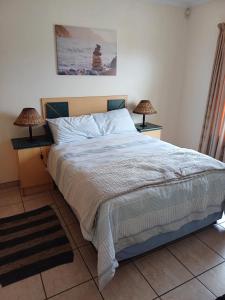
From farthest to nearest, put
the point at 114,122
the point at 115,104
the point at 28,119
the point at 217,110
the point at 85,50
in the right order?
1. the point at 115,104
2. the point at 217,110
3. the point at 114,122
4. the point at 85,50
5. the point at 28,119

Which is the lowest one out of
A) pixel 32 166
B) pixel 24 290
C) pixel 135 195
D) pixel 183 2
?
pixel 24 290

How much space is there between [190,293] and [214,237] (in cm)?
68

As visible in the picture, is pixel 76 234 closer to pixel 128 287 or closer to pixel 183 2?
pixel 128 287

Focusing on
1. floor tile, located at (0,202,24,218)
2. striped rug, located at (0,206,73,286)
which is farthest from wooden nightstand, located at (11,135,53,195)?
striped rug, located at (0,206,73,286)

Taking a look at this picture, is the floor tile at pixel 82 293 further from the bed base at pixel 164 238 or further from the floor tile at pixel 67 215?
the floor tile at pixel 67 215

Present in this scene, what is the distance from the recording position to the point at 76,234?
6.86 ft

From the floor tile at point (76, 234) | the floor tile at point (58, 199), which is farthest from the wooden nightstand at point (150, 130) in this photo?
the floor tile at point (76, 234)

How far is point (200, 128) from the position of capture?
3648 millimetres

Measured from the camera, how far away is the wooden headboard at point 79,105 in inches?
114

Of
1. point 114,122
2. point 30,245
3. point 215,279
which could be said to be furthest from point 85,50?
point 215,279

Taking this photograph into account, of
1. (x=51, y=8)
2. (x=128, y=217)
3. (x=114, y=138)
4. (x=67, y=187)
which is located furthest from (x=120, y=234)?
(x=51, y=8)

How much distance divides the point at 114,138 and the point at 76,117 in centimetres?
58

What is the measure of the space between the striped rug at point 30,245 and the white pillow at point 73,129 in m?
0.89

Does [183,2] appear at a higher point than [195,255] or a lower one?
higher
